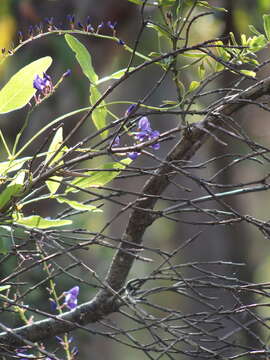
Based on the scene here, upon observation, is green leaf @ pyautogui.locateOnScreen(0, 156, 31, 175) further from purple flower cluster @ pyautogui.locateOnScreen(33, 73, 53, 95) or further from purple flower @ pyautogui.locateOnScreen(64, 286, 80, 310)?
purple flower @ pyautogui.locateOnScreen(64, 286, 80, 310)

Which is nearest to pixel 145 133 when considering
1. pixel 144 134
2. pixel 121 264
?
pixel 144 134

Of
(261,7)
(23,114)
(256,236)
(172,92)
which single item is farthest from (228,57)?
(256,236)

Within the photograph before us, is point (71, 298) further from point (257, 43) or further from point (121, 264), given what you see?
point (257, 43)

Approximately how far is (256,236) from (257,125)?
1.81 m

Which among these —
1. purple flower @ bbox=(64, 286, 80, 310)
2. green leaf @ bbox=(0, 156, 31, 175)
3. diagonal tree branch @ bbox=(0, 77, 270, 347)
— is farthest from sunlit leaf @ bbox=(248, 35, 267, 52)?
purple flower @ bbox=(64, 286, 80, 310)

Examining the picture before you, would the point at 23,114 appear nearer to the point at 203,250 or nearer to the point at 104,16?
the point at 104,16

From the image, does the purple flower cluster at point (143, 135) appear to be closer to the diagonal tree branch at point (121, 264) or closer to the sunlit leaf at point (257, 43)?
the diagonal tree branch at point (121, 264)

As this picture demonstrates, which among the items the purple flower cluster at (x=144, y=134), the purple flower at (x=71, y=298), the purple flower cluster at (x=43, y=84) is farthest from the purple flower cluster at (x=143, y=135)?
the purple flower at (x=71, y=298)

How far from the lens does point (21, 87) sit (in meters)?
0.91

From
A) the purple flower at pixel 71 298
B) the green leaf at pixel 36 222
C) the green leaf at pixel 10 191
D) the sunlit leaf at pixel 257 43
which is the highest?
the sunlit leaf at pixel 257 43

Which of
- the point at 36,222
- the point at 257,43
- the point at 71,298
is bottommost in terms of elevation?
the point at 71,298

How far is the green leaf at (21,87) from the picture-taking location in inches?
35.7

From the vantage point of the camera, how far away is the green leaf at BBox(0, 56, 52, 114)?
0.91 meters

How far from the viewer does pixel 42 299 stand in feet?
6.57
